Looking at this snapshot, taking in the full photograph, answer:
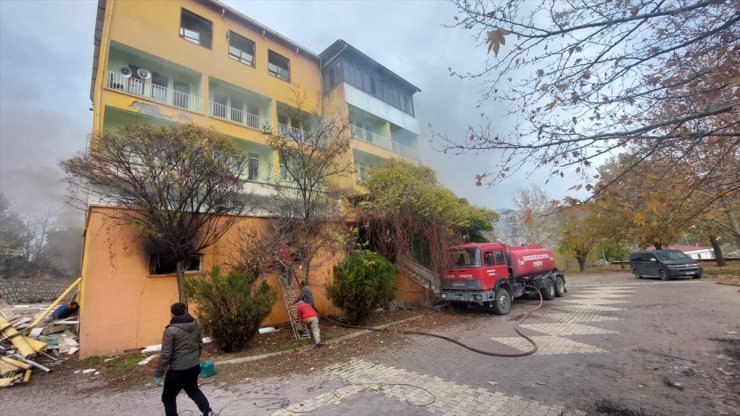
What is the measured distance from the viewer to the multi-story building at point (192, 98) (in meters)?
8.27

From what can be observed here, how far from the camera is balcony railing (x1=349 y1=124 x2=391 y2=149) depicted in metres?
19.0

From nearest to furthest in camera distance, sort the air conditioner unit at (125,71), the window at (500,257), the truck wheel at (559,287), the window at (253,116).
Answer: the window at (500,257) < the air conditioner unit at (125,71) < the truck wheel at (559,287) < the window at (253,116)

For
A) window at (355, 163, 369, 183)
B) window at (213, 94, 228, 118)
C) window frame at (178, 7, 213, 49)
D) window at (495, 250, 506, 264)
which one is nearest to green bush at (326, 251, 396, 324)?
window at (495, 250, 506, 264)

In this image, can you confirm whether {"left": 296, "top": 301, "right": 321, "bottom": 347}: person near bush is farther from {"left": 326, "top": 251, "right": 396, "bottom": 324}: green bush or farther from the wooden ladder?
{"left": 326, "top": 251, "right": 396, "bottom": 324}: green bush

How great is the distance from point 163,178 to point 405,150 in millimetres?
16659

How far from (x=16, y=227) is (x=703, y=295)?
4802 centimetres

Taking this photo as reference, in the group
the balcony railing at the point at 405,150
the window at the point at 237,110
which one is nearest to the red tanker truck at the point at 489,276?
the balcony railing at the point at 405,150

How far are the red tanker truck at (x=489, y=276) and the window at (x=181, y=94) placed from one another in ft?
42.7

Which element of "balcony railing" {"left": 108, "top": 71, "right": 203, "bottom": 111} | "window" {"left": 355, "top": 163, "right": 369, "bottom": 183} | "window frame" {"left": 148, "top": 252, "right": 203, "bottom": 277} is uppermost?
"balcony railing" {"left": 108, "top": 71, "right": 203, "bottom": 111}

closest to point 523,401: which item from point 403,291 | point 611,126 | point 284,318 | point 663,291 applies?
point 611,126

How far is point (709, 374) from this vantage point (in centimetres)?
491

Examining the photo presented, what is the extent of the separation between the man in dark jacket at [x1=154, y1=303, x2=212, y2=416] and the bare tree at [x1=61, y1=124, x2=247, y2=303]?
14.6 feet

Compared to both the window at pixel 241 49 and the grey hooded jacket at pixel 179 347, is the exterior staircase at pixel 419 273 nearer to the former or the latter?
the grey hooded jacket at pixel 179 347

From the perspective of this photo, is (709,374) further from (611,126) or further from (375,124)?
(375,124)
